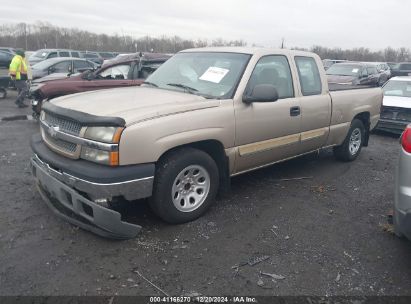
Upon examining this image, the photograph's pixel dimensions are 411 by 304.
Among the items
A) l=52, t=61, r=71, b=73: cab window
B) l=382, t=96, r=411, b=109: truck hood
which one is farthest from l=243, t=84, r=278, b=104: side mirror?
l=52, t=61, r=71, b=73: cab window

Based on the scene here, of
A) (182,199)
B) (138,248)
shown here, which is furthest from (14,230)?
(182,199)

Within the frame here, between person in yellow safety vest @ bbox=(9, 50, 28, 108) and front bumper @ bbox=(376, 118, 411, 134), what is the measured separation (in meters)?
10.6

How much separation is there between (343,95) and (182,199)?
11.0ft

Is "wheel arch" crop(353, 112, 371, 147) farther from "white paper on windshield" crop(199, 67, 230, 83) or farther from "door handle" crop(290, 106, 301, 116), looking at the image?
"white paper on windshield" crop(199, 67, 230, 83)

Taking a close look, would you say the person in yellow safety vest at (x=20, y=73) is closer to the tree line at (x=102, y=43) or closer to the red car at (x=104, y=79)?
the red car at (x=104, y=79)

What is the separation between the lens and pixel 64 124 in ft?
12.0

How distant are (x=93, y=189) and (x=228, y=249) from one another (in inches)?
53.6

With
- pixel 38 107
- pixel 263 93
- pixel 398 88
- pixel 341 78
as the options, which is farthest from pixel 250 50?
pixel 341 78

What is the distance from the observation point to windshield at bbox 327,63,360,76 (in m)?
15.8

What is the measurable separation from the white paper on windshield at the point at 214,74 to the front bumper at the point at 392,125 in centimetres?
631

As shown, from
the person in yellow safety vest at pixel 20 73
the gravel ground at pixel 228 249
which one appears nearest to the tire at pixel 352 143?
the gravel ground at pixel 228 249

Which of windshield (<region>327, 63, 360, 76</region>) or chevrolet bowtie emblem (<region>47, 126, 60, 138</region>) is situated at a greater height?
windshield (<region>327, 63, 360, 76</region>)

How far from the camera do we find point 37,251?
3330 millimetres

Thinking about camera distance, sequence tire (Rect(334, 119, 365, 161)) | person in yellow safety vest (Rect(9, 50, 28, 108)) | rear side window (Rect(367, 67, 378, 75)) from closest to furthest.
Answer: tire (Rect(334, 119, 365, 161)) → person in yellow safety vest (Rect(9, 50, 28, 108)) → rear side window (Rect(367, 67, 378, 75))
